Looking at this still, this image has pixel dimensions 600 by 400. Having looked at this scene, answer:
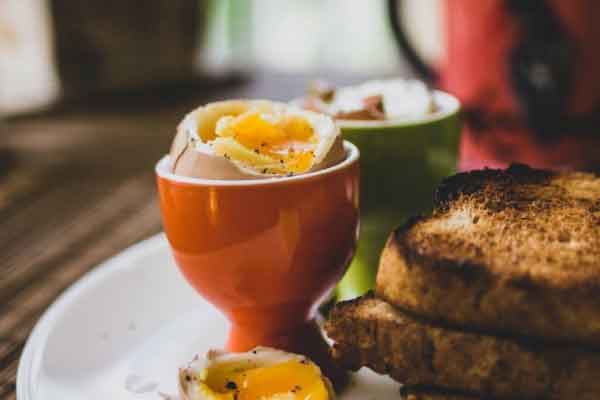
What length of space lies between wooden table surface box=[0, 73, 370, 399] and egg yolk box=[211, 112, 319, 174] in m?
0.35

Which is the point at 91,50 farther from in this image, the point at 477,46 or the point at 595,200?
the point at 595,200

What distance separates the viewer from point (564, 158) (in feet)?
3.91

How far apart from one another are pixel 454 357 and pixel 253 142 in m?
0.29

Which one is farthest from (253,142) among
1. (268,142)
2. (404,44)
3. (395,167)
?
(404,44)

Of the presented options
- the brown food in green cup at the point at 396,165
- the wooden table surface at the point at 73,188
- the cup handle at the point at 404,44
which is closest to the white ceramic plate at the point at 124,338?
the wooden table surface at the point at 73,188

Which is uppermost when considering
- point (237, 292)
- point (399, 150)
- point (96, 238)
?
point (399, 150)

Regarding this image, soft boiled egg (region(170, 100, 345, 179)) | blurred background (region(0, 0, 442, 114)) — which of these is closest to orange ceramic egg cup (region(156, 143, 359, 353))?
soft boiled egg (region(170, 100, 345, 179))

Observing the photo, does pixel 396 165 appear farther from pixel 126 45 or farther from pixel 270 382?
pixel 126 45

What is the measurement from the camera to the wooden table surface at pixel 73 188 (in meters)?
0.99

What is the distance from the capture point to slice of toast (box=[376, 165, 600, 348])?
531mm

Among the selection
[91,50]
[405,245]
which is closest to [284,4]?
[91,50]

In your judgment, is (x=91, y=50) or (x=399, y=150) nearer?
(x=399, y=150)

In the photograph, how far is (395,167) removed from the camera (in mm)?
807

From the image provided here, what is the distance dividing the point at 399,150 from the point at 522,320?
310 millimetres
